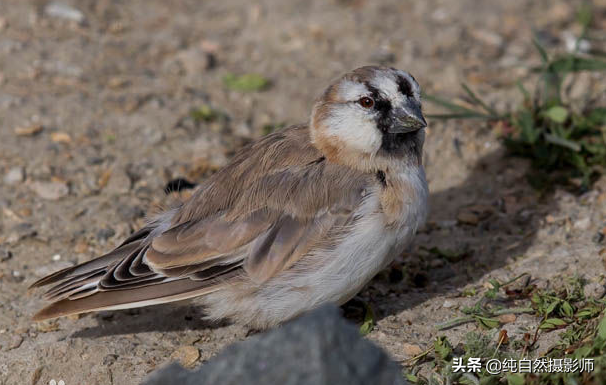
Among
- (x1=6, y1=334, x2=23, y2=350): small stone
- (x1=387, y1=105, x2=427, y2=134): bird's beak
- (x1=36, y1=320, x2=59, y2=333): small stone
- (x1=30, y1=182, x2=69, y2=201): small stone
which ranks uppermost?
(x1=387, y1=105, x2=427, y2=134): bird's beak

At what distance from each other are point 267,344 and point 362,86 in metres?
1.97

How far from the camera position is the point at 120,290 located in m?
4.33

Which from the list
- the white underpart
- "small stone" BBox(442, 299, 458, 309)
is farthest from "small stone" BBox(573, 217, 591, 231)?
the white underpart

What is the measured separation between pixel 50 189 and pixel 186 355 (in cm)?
191

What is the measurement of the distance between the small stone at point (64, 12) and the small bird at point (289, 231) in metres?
3.80

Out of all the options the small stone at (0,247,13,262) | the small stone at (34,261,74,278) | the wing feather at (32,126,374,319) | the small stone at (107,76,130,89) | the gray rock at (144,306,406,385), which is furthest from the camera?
the small stone at (107,76,130,89)

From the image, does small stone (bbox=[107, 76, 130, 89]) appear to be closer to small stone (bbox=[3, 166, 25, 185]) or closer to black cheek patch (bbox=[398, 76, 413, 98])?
small stone (bbox=[3, 166, 25, 185])

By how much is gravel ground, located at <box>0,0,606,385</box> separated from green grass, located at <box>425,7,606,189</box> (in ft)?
0.46

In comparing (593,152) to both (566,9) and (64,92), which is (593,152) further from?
(64,92)

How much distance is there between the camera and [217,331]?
4742 millimetres

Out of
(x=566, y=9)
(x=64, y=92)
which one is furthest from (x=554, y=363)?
(x=566, y=9)

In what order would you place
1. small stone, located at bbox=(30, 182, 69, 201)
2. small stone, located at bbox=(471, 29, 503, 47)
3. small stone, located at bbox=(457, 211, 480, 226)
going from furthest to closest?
small stone, located at bbox=(471, 29, 503, 47), small stone, located at bbox=(30, 182, 69, 201), small stone, located at bbox=(457, 211, 480, 226)

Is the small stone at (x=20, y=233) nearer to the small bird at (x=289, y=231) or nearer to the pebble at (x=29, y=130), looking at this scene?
the small bird at (x=289, y=231)

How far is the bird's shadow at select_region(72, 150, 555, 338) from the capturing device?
482 centimetres
